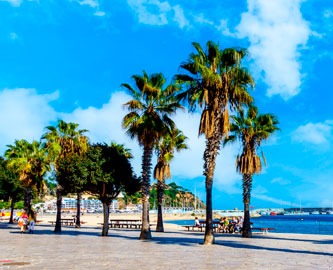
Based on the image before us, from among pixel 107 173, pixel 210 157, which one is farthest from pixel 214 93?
pixel 107 173

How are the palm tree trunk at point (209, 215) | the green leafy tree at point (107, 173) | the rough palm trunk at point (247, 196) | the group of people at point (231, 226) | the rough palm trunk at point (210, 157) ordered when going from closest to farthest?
the palm tree trunk at point (209, 215) → the rough palm trunk at point (210, 157) → the green leafy tree at point (107, 173) → the rough palm trunk at point (247, 196) → the group of people at point (231, 226)

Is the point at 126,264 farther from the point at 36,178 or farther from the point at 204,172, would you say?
the point at 36,178

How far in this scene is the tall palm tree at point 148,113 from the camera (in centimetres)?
2852

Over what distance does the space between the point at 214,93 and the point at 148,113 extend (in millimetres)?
4931

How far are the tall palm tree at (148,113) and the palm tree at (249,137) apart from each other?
22.1ft

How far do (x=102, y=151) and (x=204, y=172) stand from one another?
9.75 meters

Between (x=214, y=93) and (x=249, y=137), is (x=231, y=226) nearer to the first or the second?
(x=249, y=137)

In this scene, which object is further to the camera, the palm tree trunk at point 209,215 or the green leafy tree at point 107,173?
the green leafy tree at point 107,173

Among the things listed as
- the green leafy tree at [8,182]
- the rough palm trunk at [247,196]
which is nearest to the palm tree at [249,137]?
the rough palm trunk at [247,196]

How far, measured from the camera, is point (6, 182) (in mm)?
56375

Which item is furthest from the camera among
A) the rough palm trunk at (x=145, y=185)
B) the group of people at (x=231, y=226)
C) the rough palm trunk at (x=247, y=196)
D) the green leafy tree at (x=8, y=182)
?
the green leafy tree at (x=8, y=182)

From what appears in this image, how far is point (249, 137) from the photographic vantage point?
33.2m

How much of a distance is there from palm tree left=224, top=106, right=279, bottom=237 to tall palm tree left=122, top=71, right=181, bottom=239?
6724 mm

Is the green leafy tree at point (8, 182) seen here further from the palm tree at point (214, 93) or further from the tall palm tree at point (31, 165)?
the palm tree at point (214, 93)
